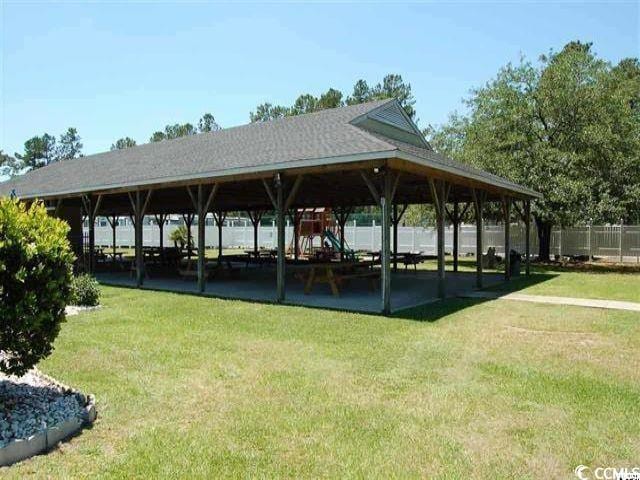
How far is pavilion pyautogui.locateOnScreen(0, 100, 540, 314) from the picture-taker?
29.5ft

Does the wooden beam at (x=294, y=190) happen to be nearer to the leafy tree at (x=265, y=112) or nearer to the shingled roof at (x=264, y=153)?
the shingled roof at (x=264, y=153)

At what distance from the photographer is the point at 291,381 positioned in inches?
195

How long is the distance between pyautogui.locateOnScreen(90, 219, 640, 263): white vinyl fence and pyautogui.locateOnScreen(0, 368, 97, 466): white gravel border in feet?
76.3

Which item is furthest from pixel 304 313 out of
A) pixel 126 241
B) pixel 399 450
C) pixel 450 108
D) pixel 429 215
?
pixel 126 241

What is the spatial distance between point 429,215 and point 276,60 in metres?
9.39

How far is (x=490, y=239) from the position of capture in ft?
83.6

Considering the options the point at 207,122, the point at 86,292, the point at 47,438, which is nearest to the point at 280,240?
the point at 86,292

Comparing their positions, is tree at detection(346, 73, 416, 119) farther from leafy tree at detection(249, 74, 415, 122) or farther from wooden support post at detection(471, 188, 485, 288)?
wooden support post at detection(471, 188, 485, 288)

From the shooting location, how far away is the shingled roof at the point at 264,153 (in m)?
9.25

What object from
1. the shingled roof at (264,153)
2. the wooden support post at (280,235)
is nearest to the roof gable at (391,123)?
the shingled roof at (264,153)

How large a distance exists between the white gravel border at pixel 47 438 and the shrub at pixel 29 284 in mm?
569

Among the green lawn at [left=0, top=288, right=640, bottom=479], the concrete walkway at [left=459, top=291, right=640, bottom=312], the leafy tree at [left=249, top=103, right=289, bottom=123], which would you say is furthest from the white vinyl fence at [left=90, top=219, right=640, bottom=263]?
the leafy tree at [left=249, top=103, right=289, bottom=123]

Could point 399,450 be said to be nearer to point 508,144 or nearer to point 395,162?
point 395,162

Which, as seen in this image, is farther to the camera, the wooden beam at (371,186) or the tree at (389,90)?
the tree at (389,90)
